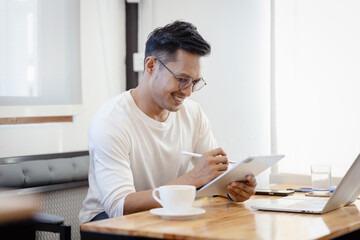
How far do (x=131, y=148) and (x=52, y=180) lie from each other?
0.58 metres

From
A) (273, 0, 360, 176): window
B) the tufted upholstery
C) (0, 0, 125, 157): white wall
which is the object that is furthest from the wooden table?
(0, 0, 125, 157): white wall

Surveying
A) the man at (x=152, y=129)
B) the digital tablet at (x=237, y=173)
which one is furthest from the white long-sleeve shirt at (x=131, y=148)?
the digital tablet at (x=237, y=173)

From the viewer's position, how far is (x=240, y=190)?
69.3 inches

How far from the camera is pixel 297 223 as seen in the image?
136cm

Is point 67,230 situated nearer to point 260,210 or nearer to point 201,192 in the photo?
point 201,192

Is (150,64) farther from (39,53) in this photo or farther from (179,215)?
(179,215)

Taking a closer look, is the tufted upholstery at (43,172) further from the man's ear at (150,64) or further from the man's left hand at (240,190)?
the man's left hand at (240,190)

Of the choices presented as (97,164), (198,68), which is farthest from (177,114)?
(97,164)

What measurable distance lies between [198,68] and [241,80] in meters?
0.96

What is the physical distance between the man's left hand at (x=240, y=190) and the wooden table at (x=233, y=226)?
189 millimetres

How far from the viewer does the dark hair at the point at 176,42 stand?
2.10m

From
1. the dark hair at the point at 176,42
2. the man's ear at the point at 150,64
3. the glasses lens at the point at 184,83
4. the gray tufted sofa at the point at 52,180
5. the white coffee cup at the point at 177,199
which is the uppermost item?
the dark hair at the point at 176,42

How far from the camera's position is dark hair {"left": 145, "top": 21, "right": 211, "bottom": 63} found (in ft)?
6.89

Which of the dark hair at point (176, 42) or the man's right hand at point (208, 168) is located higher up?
the dark hair at point (176, 42)
